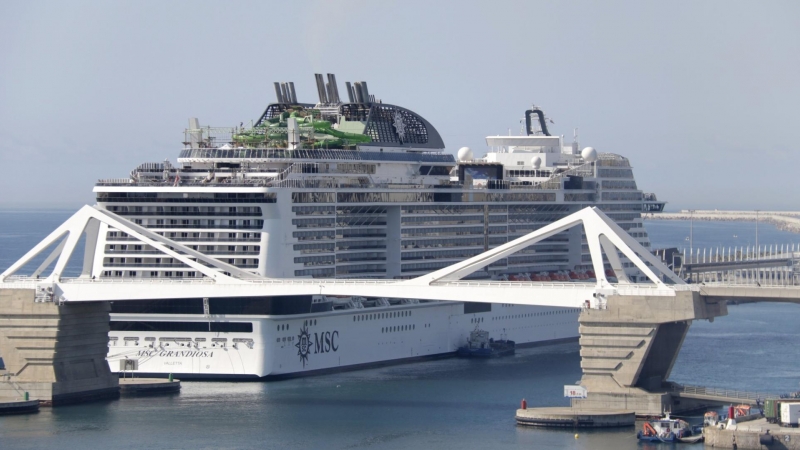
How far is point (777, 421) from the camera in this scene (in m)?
58.1

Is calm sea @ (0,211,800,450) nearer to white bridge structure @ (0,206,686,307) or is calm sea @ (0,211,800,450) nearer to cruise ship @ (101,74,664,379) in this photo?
cruise ship @ (101,74,664,379)

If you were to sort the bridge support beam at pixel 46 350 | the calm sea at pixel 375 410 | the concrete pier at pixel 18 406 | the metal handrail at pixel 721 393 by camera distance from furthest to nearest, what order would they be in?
the bridge support beam at pixel 46 350 < the concrete pier at pixel 18 406 < the metal handrail at pixel 721 393 < the calm sea at pixel 375 410

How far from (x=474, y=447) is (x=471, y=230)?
30.7 metres

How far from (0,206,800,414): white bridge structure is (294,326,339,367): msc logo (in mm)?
4398

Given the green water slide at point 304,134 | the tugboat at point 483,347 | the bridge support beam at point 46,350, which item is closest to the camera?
the bridge support beam at point 46,350

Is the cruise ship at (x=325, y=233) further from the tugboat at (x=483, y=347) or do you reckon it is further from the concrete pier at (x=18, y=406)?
the concrete pier at (x=18, y=406)

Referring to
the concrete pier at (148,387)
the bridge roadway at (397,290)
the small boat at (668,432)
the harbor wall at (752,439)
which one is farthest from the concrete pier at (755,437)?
the concrete pier at (148,387)

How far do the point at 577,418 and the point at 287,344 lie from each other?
15.8 metres

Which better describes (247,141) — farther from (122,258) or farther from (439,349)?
(439,349)

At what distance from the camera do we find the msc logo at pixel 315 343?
2832 inches

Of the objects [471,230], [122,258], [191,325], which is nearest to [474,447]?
[191,325]

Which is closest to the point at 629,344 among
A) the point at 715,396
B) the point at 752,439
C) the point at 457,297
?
the point at 715,396

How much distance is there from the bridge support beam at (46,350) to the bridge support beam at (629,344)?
21.8m

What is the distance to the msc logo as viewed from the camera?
7194 cm
